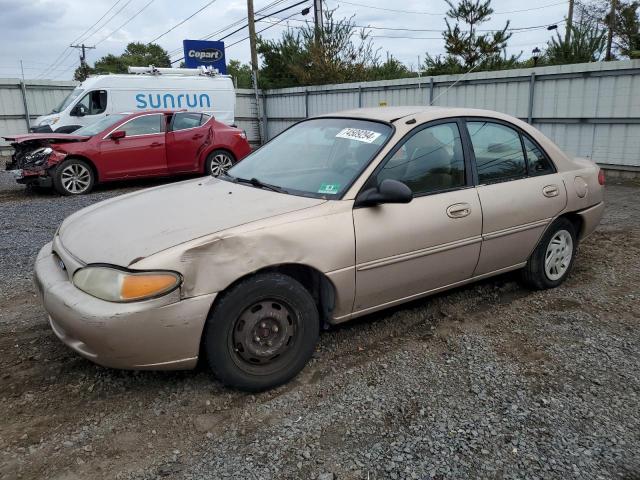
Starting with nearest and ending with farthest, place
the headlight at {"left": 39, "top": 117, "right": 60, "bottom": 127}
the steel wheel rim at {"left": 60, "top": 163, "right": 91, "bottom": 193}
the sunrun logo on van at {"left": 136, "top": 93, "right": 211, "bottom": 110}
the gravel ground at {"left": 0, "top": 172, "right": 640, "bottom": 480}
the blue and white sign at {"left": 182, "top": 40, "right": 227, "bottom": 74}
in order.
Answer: the gravel ground at {"left": 0, "top": 172, "right": 640, "bottom": 480} → the steel wheel rim at {"left": 60, "top": 163, "right": 91, "bottom": 193} → the headlight at {"left": 39, "top": 117, "right": 60, "bottom": 127} → the sunrun logo on van at {"left": 136, "top": 93, "right": 211, "bottom": 110} → the blue and white sign at {"left": 182, "top": 40, "right": 227, "bottom": 74}

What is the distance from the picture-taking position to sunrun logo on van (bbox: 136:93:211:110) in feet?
47.1

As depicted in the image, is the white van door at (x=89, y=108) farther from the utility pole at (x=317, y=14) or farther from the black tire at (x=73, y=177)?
the utility pole at (x=317, y=14)

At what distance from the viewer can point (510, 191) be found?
384 cm

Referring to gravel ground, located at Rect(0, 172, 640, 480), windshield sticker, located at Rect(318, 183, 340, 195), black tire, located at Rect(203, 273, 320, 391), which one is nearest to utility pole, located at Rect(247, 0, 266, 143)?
gravel ground, located at Rect(0, 172, 640, 480)

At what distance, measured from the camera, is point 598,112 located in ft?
32.7

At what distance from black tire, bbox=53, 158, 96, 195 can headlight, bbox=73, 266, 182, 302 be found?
7.59m

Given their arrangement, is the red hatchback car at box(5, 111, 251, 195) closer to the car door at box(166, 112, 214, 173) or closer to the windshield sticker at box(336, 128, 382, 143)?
the car door at box(166, 112, 214, 173)

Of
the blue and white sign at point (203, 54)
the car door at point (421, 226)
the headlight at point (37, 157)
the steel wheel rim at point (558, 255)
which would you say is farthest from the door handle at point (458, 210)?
the blue and white sign at point (203, 54)

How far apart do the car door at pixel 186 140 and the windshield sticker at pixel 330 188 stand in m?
7.92

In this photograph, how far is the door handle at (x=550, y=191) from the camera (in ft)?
13.3

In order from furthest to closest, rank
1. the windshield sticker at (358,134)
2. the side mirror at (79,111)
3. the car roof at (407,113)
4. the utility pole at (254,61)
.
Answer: the utility pole at (254,61), the side mirror at (79,111), the car roof at (407,113), the windshield sticker at (358,134)

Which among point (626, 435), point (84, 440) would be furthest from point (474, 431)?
point (84, 440)

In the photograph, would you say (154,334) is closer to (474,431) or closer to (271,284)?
(271,284)

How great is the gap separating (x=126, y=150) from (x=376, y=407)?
337 inches
